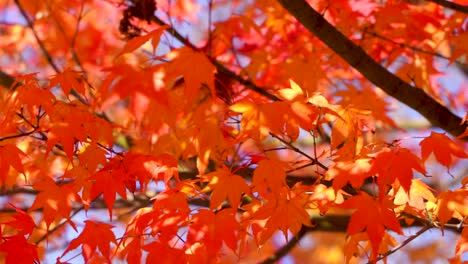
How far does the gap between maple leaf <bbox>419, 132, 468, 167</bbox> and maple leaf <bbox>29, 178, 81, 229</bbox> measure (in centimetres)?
101

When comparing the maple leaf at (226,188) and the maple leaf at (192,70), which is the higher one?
the maple leaf at (192,70)

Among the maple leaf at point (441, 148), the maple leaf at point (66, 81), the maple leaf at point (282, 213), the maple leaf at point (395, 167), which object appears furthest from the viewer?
the maple leaf at point (66, 81)

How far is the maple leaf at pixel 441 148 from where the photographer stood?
5.50ft

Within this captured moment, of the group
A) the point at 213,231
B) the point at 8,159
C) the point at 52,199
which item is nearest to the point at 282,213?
the point at 213,231

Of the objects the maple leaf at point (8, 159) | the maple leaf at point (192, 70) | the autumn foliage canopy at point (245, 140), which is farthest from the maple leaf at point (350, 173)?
the maple leaf at point (8, 159)

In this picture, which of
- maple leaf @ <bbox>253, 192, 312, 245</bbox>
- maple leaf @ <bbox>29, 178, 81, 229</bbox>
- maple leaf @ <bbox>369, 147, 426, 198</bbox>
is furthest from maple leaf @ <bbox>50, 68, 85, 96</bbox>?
maple leaf @ <bbox>369, 147, 426, 198</bbox>

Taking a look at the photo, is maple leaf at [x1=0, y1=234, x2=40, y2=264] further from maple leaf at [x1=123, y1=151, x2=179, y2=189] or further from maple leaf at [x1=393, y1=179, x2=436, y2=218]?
maple leaf at [x1=393, y1=179, x2=436, y2=218]

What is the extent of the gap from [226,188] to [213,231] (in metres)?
0.18

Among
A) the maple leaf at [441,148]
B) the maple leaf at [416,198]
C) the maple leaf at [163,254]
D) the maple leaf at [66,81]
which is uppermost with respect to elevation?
the maple leaf at [66,81]

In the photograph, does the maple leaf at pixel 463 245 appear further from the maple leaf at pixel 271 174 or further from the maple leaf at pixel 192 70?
the maple leaf at pixel 192 70

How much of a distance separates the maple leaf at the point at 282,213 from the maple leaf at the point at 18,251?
2.06 feet

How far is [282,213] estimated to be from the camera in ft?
5.90

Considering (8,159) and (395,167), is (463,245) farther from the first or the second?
(8,159)

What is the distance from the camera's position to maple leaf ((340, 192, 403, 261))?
1.61 m
